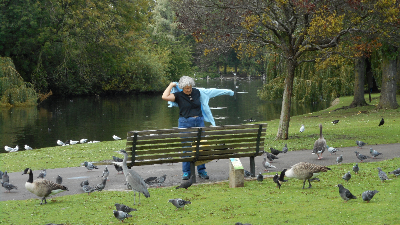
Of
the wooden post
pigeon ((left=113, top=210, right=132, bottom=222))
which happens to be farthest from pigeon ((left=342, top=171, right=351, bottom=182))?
pigeon ((left=113, top=210, right=132, bottom=222))

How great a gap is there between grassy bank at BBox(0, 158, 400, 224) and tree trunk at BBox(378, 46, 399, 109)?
20.0m

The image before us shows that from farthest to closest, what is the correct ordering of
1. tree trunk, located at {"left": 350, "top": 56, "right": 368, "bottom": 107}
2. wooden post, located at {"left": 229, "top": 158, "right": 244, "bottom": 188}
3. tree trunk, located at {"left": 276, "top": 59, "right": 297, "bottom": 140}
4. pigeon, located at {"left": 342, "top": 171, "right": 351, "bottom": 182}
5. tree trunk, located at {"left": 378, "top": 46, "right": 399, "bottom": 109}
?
tree trunk, located at {"left": 350, "top": 56, "right": 368, "bottom": 107} → tree trunk, located at {"left": 378, "top": 46, "right": 399, "bottom": 109} → tree trunk, located at {"left": 276, "top": 59, "right": 297, "bottom": 140} → pigeon, located at {"left": 342, "top": 171, "right": 351, "bottom": 182} → wooden post, located at {"left": 229, "top": 158, "right": 244, "bottom": 188}

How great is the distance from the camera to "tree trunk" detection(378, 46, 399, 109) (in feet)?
92.5

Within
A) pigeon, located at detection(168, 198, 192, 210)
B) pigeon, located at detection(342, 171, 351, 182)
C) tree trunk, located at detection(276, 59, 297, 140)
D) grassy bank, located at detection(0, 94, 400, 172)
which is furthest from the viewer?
tree trunk, located at detection(276, 59, 297, 140)

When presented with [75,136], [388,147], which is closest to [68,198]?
[388,147]

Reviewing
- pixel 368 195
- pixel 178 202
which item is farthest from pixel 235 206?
pixel 368 195

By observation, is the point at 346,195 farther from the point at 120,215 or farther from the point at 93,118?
the point at 93,118

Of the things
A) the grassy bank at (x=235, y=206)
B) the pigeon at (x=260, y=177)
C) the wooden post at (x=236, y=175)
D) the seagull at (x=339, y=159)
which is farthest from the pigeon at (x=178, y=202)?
the seagull at (x=339, y=159)

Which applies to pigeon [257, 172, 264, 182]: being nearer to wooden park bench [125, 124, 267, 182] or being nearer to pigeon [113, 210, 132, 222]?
wooden park bench [125, 124, 267, 182]

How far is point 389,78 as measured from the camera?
29.0 m

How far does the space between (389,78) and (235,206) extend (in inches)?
948

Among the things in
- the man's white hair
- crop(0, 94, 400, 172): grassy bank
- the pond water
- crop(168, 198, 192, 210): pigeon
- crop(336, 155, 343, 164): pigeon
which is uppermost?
the man's white hair

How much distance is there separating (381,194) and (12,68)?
4206 cm

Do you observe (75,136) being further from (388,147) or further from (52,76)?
(52,76)
